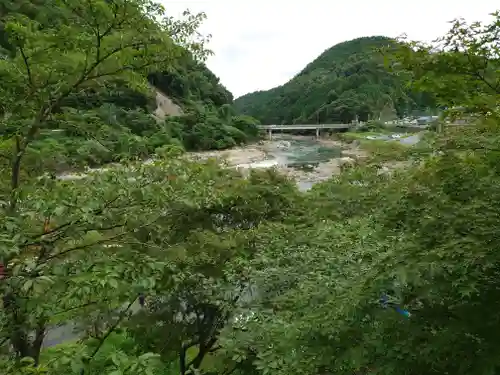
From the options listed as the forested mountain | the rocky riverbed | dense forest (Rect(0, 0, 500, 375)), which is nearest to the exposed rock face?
the rocky riverbed

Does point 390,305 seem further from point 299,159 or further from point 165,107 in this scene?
point 165,107

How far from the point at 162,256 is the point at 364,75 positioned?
300ft

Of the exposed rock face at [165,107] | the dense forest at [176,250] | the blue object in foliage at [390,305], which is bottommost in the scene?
the blue object in foliage at [390,305]

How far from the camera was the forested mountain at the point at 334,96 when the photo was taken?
7656cm

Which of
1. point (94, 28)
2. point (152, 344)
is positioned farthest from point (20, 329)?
point (152, 344)

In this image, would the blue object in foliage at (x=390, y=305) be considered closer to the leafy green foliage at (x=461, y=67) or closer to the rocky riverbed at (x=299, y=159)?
the leafy green foliage at (x=461, y=67)

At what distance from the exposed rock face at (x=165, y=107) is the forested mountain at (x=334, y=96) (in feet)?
96.9

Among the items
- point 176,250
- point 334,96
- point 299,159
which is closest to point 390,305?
point 176,250

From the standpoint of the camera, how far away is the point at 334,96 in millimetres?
87938

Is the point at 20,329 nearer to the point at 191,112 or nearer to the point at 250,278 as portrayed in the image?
the point at 250,278

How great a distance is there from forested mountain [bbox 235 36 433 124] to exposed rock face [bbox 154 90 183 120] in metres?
29.5

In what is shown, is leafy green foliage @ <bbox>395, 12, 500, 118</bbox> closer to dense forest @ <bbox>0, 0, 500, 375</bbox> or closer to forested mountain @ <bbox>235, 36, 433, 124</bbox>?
dense forest @ <bbox>0, 0, 500, 375</bbox>

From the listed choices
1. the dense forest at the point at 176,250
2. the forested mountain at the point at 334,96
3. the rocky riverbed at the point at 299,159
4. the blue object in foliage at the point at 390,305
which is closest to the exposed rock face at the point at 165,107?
the rocky riverbed at the point at 299,159

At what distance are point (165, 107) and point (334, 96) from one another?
146 feet
